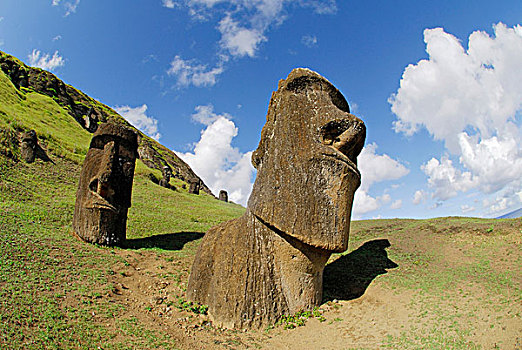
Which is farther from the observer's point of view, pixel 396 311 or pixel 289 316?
pixel 289 316

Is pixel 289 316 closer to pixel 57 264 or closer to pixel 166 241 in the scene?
pixel 57 264

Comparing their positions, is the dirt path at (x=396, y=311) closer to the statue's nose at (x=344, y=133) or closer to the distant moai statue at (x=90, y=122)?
the statue's nose at (x=344, y=133)

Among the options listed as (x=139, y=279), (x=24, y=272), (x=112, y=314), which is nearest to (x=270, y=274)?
(x=112, y=314)

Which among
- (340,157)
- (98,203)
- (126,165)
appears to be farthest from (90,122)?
(340,157)

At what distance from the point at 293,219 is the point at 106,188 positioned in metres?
9.16

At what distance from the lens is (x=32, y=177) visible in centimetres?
2283

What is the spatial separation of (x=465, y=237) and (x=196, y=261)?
10.7 meters

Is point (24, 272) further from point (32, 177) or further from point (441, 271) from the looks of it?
point (32, 177)

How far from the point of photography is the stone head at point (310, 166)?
26.6 ft

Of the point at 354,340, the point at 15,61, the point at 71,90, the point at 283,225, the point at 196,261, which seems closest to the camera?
the point at 354,340

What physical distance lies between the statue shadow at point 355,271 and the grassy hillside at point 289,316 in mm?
41

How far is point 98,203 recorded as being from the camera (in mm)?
13312

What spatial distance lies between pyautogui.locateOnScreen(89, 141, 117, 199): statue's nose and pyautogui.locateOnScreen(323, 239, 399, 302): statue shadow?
30.8 ft

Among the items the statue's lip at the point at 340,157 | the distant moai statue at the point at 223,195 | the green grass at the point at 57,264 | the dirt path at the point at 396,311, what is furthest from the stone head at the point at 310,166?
the distant moai statue at the point at 223,195
